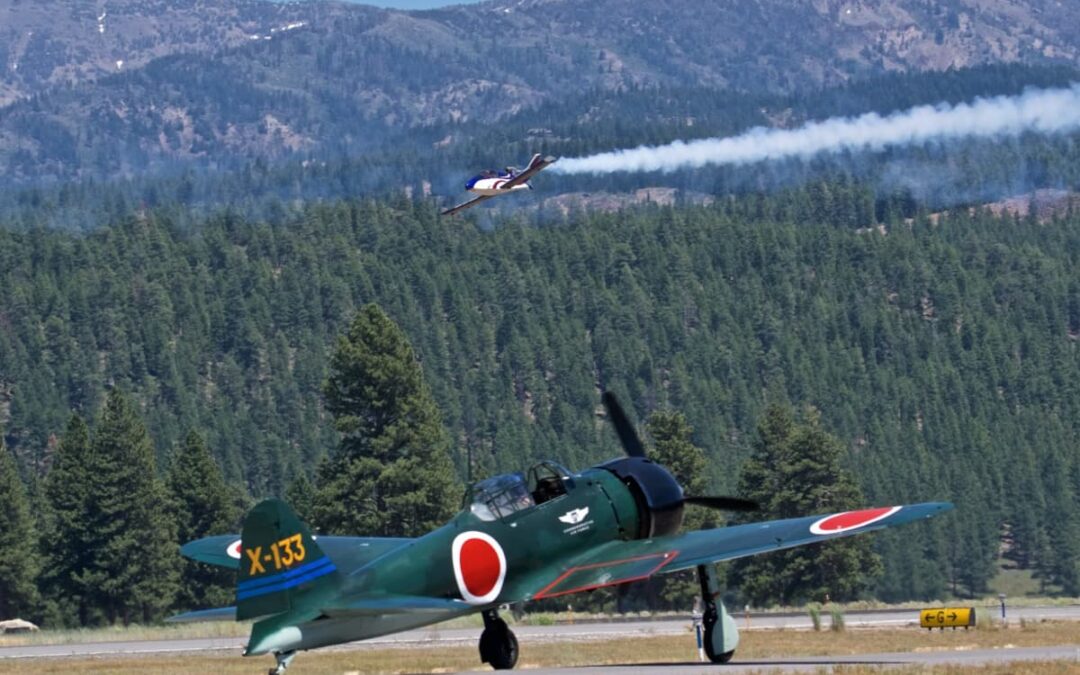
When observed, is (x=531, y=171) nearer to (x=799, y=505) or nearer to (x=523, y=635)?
(x=523, y=635)

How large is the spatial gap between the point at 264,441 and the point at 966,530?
71.1m

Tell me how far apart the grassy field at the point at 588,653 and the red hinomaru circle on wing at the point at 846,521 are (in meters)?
5.40

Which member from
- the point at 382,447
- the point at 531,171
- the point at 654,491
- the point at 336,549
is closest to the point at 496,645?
the point at 336,549

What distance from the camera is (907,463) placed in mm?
169500

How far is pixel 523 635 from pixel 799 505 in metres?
36.1

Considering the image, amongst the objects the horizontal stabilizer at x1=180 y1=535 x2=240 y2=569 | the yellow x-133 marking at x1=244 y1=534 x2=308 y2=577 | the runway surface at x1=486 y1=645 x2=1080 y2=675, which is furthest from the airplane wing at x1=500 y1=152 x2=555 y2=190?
the yellow x-133 marking at x1=244 y1=534 x2=308 y2=577

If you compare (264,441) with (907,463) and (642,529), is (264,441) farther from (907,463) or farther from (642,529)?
(642,529)

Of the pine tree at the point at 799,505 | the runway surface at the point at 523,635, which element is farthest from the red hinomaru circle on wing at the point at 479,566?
the pine tree at the point at 799,505

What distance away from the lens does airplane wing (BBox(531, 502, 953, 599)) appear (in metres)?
33.4

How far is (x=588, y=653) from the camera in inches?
1799

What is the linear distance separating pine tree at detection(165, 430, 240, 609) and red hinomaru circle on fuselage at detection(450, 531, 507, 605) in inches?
2346

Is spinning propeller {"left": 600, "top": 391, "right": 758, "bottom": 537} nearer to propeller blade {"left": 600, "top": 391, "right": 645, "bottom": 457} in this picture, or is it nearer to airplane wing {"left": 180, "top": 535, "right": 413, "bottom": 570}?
propeller blade {"left": 600, "top": 391, "right": 645, "bottom": 457}

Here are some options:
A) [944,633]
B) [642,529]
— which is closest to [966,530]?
[944,633]

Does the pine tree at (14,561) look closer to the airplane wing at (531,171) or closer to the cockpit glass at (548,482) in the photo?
the airplane wing at (531,171)
